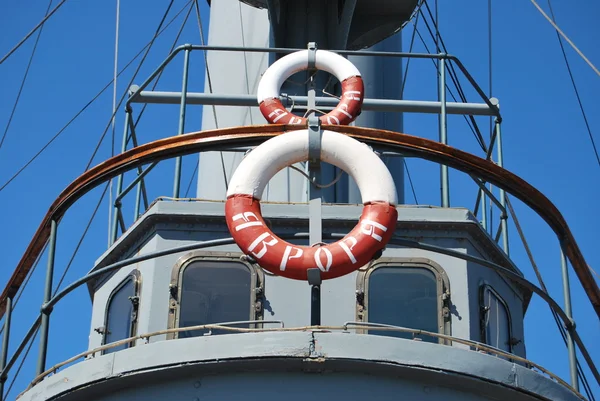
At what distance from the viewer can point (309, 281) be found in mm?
8672

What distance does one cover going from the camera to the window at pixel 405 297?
35.5ft

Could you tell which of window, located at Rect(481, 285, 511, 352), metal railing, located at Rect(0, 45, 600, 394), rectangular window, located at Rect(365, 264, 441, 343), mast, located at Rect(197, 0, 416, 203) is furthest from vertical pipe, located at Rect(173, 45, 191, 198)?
window, located at Rect(481, 285, 511, 352)

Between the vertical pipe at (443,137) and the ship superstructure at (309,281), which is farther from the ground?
the vertical pipe at (443,137)

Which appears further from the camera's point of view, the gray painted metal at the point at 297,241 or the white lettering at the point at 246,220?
the gray painted metal at the point at 297,241

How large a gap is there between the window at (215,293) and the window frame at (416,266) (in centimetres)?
86

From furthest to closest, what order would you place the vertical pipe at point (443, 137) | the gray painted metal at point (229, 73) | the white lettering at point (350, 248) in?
the gray painted metal at point (229, 73), the vertical pipe at point (443, 137), the white lettering at point (350, 248)

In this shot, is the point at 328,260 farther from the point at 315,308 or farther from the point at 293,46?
the point at 293,46

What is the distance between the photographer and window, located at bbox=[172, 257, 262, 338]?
10766mm

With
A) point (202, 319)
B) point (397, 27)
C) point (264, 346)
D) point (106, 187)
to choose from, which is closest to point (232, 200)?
point (264, 346)

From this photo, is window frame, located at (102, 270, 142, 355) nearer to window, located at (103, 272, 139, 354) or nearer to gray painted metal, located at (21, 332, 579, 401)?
window, located at (103, 272, 139, 354)

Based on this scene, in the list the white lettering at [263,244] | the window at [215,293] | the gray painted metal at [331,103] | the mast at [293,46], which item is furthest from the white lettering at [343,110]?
the white lettering at [263,244]

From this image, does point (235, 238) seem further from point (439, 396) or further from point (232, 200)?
point (439, 396)

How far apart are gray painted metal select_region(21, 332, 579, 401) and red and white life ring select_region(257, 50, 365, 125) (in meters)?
2.93

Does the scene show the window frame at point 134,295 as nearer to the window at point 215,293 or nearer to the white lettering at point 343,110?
the window at point 215,293
